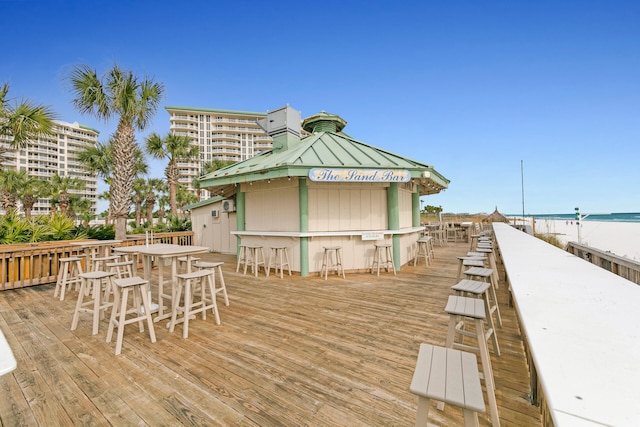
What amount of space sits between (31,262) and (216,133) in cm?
5420

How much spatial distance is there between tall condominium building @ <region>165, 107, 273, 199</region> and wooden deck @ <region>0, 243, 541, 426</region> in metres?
52.7

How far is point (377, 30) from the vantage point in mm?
11148

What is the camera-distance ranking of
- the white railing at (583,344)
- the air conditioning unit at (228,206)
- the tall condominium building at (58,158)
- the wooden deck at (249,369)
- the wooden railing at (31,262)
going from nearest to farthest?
the white railing at (583,344) → the wooden deck at (249,369) → the wooden railing at (31,262) → the air conditioning unit at (228,206) → the tall condominium building at (58,158)

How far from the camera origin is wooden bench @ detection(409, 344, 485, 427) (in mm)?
1054

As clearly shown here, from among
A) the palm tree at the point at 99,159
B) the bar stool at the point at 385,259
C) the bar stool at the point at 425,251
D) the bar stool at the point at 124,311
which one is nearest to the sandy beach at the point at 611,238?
the bar stool at the point at 425,251

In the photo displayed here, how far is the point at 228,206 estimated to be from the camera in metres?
10.2

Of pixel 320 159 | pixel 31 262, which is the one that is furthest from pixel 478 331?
pixel 31 262

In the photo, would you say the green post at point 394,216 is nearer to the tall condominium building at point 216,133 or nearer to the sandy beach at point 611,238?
the sandy beach at point 611,238

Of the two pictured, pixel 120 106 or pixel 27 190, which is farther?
pixel 27 190

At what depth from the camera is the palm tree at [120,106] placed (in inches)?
287

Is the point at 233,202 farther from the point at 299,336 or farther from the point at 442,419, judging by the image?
the point at 442,419

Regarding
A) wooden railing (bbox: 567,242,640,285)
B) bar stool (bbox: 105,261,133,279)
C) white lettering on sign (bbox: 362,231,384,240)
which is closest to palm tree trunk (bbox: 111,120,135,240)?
bar stool (bbox: 105,261,133,279)

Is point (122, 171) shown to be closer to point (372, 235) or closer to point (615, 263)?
point (372, 235)

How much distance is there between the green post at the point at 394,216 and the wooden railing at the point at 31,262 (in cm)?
721
